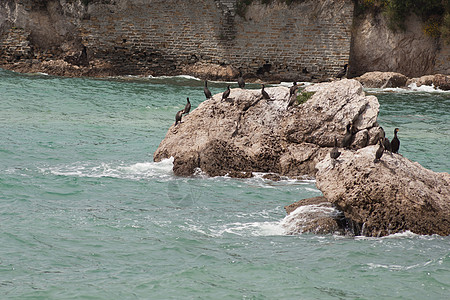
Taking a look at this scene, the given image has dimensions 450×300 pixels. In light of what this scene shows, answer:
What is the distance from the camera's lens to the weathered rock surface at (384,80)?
1326 inches

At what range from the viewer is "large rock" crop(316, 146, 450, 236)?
998 centimetres

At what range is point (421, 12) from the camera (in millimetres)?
35281

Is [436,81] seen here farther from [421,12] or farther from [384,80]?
[421,12]

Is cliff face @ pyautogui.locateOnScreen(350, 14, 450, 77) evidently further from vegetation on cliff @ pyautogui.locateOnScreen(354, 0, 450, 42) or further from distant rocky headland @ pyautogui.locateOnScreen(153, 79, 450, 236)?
distant rocky headland @ pyautogui.locateOnScreen(153, 79, 450, 236)

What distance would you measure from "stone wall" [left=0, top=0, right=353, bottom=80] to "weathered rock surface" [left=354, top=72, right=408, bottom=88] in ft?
10.6

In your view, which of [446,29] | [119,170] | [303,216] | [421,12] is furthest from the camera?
[421,12]

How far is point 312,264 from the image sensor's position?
8.98 metres

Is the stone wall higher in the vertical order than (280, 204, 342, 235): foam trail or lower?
higher

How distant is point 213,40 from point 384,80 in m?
10.9

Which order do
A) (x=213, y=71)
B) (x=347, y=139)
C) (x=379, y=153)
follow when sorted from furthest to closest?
(x=213, y=71), (x=347, y=139), (x=379, y=153)

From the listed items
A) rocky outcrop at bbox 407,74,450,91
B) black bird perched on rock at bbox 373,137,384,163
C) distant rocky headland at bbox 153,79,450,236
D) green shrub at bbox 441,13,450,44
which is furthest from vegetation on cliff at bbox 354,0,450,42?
black bird perched on rock at bbox 373,137,384,163

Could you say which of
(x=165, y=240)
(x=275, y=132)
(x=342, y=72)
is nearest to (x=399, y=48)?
(x=342, y=72)

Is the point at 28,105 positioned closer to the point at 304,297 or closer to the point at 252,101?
the point at 252,101

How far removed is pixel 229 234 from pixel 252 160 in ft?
13.4
